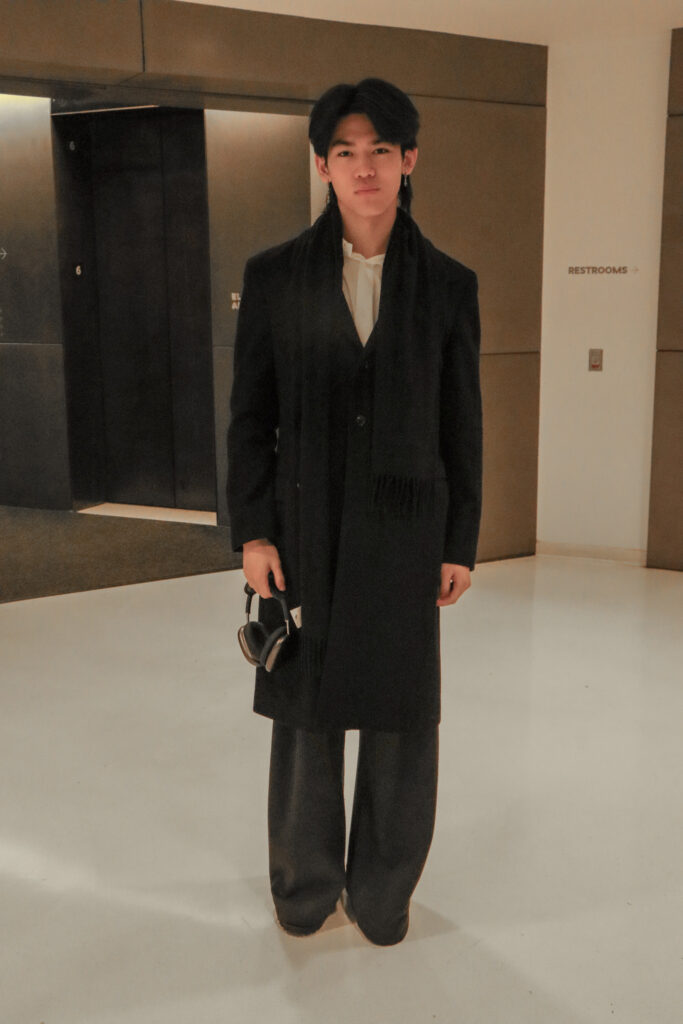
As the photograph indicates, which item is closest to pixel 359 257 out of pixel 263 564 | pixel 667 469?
pixel 263 564

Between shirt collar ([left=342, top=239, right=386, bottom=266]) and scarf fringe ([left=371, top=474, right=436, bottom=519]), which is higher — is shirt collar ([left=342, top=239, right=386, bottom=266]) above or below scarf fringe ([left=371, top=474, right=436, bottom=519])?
above

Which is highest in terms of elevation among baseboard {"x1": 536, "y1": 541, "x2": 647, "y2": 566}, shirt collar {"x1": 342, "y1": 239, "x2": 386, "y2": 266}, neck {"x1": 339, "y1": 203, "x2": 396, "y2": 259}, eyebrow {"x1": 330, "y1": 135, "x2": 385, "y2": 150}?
eyebrow {"x1": 330, "y1": 135, "x2": 385, "y2": 150}

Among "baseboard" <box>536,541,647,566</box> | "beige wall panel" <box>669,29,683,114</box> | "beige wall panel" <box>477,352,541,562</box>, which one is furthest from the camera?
"baseboard" <box>536,541,647,566</box>

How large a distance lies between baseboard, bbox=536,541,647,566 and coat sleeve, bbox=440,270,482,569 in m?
3.63

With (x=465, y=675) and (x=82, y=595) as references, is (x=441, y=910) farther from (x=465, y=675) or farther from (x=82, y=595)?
(x=82, y=595)

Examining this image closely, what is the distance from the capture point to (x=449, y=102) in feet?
16.1

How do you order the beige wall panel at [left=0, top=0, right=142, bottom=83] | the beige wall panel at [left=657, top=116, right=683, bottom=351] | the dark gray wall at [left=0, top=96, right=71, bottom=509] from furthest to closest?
the dark gray wall at [left=0, top=96, right=71, bottom=509]
the beige wall panel at [left=657, top=116, right=683, bottom=351]
the beige wall panel at [left=0, top=0, right=142, bottom=83]

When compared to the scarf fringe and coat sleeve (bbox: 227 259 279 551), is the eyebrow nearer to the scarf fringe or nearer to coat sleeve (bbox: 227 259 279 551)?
coat sleeve (bbox: 227 259 279 551)

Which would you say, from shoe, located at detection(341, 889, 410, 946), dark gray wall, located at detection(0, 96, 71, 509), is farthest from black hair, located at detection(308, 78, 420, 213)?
dark gray wall, located at detection(0, 96, 71, 509)

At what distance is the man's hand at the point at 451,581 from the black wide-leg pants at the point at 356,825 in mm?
273

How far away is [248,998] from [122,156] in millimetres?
5556

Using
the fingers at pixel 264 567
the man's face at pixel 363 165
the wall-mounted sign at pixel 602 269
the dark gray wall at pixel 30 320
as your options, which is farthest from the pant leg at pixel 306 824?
the dark gray wall at pixel 30 320

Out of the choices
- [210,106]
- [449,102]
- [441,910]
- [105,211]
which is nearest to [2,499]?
[105,211]

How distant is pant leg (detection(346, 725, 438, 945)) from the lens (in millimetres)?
2086
